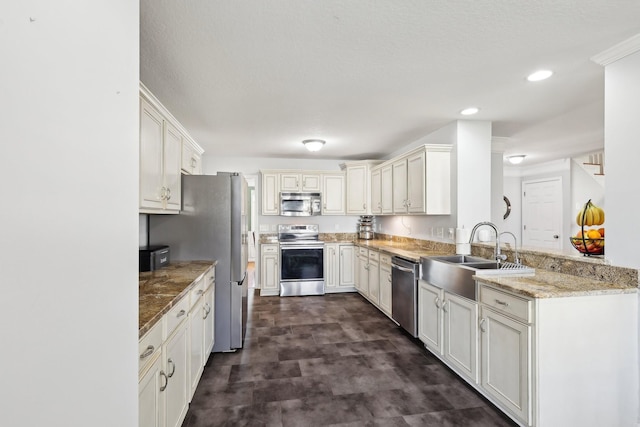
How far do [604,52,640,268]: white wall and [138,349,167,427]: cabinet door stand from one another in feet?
9.18

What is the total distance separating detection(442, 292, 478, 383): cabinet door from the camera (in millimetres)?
2361

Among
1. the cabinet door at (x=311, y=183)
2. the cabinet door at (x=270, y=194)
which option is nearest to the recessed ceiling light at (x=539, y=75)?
the cabinet door at (x=311, y=183)

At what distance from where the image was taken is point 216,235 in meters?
2.98

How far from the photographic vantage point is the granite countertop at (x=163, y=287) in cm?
141

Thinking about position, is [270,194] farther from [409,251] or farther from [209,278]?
[209,278]

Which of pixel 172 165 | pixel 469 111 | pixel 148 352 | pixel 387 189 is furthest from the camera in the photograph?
pixel 387 189

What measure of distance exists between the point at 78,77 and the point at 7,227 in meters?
0.36

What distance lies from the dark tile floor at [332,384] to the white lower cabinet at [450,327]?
15 cm

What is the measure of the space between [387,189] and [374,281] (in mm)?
1373

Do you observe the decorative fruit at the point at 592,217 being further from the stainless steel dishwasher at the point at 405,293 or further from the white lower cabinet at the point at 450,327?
the stainless steel dishwasher at the point at 405,293

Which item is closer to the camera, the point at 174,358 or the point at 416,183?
the point at 174,358

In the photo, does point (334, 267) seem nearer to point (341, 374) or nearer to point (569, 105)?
point (341, 374)

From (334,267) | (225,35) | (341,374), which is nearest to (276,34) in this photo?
(225,35)

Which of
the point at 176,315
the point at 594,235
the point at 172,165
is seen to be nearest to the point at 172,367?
the point at 176,315
